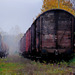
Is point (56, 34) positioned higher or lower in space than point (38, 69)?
higher

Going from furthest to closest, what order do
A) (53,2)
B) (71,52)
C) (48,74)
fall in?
(53,2) → (71,52) → (48,74)

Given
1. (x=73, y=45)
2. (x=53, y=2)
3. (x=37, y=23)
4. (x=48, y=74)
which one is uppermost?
(x=53, y=2)

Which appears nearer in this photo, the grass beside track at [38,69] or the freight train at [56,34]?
the grass beside track at [38,69]

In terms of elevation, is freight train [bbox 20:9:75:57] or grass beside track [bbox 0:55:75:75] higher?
freight train [bbox 20:9:75:57]

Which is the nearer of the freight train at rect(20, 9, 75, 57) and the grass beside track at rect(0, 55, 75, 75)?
the grass beside track at rect(0, 55, 75, 75)

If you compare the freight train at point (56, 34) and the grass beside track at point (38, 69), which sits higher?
the freight train at point (56, 34)

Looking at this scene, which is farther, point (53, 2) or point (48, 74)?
point (53, 2)

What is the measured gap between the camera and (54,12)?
1126 centimetres

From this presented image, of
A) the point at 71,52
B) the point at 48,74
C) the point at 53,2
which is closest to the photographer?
the point at 48,74

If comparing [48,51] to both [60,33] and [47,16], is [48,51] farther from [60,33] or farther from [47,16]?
[47,16]

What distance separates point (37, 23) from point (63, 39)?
7.01 feet

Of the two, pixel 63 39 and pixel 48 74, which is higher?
pixel 63 39

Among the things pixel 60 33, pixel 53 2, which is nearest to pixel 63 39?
pixel 60 33

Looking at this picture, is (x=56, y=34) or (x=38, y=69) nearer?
(x=38, y=69)
